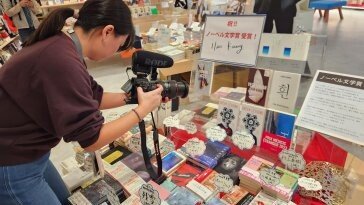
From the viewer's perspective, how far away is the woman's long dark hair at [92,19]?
886 millimetres

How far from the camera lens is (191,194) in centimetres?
115

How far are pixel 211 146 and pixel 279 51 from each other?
0.58 meters

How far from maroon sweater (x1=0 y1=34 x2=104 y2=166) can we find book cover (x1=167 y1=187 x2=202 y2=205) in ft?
1.41

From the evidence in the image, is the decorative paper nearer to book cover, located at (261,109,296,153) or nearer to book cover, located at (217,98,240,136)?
book cover, located at (261,109,296,153)

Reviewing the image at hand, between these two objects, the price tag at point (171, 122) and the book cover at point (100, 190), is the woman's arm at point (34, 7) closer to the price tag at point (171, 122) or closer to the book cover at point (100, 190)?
the price tag at point (171, 122)

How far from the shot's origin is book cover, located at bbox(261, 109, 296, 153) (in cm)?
123

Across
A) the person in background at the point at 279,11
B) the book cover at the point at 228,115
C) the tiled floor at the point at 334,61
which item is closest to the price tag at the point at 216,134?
the book cover at the point at 228,115

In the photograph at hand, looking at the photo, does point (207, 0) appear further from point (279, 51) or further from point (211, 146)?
point (211, 146)

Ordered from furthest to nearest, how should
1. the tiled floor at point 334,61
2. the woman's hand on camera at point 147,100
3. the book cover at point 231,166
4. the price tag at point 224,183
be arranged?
the tiled floor at point 334,61
the book cover at point 231,166
the price tag at point 224,183
the woman's hand on camera at point 147,100

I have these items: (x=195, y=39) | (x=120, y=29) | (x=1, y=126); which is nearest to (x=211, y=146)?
(x=120, y=29)

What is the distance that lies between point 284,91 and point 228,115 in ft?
0.97

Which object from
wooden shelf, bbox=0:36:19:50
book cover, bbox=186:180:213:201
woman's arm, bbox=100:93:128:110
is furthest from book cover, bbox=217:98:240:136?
wooden shelf, bbox=0:36:19:50

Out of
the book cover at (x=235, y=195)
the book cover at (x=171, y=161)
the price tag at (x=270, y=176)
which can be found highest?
the price tag at (x=270, y=176)

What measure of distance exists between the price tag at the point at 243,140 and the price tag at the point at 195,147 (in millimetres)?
158
